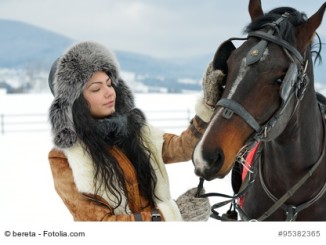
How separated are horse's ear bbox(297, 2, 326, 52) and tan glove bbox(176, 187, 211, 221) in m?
0.76

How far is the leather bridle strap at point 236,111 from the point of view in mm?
1660

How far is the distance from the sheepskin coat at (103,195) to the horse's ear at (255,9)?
0.53 m

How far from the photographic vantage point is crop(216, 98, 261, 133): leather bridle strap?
5.45 feet

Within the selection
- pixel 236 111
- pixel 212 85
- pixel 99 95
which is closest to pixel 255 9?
pixel 212 85

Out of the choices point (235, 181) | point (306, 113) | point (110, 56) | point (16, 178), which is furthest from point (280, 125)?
point (16, 178)

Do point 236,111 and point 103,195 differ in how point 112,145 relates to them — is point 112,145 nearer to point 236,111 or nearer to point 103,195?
Result: point 103,195

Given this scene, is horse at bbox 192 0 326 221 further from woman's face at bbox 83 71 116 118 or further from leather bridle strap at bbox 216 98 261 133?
woman's face at bbox 83 71 116 118

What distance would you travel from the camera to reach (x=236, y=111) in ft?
5.46

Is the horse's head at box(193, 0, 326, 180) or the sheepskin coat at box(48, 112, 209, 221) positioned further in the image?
the sheepskin coat at box(48, 112, 209, 221)

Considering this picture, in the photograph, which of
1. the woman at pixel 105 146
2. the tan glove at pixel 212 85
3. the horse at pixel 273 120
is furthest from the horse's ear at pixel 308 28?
the woman at pixel 105 146

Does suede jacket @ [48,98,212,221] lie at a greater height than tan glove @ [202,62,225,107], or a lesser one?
lesser

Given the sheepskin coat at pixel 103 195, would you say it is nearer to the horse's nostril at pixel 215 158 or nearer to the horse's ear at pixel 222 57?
the horse's ear at pixel 222 57

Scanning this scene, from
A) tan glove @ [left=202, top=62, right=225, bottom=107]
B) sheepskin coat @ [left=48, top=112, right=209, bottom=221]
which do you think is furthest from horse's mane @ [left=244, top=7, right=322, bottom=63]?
sheepskin coat @ [left=48, top=112, right=209, bottom=221]

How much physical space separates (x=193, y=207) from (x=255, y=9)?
0.93 metres
